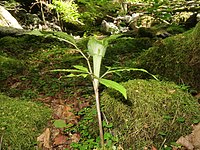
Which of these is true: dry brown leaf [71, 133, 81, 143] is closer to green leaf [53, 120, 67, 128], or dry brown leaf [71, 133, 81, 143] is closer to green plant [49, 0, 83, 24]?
green leaf [53, 120, 67, 128]

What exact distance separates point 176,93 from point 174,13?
724cm

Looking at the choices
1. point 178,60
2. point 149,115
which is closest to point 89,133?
point 149,115

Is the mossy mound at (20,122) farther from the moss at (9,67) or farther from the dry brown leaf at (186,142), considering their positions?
the dry brown leaf at (186,142)

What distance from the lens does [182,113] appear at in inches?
94.0

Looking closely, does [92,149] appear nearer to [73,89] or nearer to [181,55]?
[73,89]

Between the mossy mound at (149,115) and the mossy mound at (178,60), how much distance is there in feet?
1.54

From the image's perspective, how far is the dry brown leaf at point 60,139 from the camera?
2481mm

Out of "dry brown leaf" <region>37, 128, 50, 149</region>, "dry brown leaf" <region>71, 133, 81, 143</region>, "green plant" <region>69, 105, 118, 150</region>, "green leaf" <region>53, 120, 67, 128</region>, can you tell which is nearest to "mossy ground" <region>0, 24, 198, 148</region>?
"green plant" <region>69, 105, 118, 150</region>

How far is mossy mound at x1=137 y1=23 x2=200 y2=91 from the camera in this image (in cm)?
295

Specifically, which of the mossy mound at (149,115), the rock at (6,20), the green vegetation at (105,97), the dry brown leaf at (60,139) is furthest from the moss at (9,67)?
the rock at (6,20)

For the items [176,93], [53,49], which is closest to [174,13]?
[53,49]

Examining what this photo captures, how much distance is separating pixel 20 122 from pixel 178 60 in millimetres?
2160

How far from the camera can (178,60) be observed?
3.12 meters

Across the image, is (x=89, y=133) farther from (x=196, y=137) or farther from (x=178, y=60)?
(x=178, y=60)
